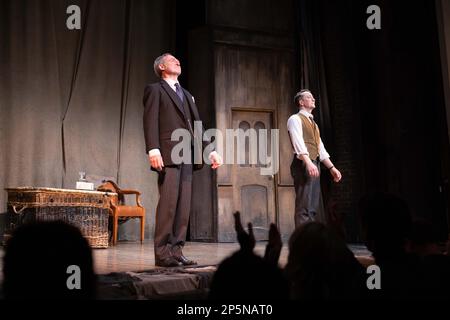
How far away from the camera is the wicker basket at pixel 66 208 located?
19.4 ft

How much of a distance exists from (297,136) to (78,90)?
4.22 metres

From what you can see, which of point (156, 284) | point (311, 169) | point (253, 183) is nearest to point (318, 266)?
point (156, 284)

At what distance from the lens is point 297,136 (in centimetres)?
421

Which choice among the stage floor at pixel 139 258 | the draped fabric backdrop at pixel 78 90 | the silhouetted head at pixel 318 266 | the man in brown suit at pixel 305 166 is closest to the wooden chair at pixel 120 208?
the draped fabric backdrop at pixel 78 90

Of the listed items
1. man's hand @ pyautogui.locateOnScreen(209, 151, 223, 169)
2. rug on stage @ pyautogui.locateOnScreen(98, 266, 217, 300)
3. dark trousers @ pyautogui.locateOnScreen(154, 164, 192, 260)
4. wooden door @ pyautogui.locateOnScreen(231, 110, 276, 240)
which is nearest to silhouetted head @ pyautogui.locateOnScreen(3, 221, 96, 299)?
rug on stage @ pyautogui.locateOnScreen(98, 266, 217, 300)

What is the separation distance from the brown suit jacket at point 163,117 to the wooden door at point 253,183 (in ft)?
12.2

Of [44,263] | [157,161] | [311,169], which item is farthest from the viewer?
[311,169]

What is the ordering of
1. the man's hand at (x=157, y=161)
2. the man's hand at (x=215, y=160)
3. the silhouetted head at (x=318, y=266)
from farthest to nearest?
the man's hand at (x=215, y=160)
the man's hand at (x=157, y=161)
the silhouetted head at (x=318, y=266)

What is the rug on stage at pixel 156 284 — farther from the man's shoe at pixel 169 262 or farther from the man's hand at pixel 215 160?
the man's hand at pixel 215 160

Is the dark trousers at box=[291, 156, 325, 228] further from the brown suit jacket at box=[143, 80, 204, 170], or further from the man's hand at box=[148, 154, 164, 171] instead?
the man's hand at box=[148, 154, 164, 171]

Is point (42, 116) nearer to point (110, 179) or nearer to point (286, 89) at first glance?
point (110, 179)

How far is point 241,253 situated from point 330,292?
1.30 feet

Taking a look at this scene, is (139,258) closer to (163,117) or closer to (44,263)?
(163,117)
